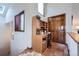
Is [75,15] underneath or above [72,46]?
above

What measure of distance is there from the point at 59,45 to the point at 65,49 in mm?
96

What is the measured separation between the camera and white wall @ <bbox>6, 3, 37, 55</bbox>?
2047 mm

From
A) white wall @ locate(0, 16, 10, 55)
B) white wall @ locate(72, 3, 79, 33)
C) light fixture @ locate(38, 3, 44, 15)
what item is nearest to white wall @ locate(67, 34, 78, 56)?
white wall @ locate(72, 3, 79, 33)

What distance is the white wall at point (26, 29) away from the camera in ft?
6.72

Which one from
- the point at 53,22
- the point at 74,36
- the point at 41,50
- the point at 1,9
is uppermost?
the point at 1,9

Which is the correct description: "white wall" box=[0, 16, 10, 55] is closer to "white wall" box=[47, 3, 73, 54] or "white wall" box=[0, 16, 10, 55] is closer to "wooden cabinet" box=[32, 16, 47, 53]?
"wooden cabinet" box=[32, 16, 47, 53]

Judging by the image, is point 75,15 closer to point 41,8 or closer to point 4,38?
point 41,8

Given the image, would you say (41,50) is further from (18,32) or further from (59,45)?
(18,32)

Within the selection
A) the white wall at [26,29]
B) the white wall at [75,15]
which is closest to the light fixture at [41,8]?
the white wall at [26,29]

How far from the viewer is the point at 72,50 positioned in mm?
2008

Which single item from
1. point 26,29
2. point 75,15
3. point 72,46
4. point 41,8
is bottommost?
point 72,46

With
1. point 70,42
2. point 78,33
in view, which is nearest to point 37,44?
point 70,42

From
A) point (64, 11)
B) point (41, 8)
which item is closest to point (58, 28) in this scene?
point (64, 11)

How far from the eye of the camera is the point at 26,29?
2.07m
